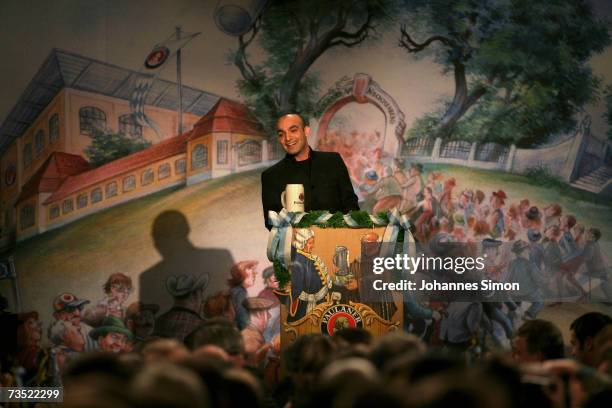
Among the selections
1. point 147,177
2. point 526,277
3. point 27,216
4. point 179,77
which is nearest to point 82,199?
point 27,216

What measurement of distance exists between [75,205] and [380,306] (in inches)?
209

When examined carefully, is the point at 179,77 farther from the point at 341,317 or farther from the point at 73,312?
the point at 341,317

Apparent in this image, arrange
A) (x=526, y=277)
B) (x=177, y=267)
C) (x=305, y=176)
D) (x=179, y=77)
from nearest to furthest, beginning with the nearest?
(x=305, y=176) < (x=526, y=277) < (x=177, y=267) < (x=179, y=77)

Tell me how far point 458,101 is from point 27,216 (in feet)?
15.4

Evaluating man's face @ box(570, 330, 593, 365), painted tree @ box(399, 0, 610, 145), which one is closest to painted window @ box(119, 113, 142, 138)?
painted tree @ box(399, 0, 610, 145)

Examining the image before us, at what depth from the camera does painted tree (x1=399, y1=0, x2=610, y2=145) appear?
11070 mm

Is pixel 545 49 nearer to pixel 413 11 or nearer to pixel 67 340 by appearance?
pixel 413 11

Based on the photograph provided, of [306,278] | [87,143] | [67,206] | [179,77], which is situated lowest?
[306,278]

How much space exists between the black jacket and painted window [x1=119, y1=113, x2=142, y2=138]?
12.8 ft

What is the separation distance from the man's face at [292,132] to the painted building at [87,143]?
3.91 m

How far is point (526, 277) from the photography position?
9180 mm

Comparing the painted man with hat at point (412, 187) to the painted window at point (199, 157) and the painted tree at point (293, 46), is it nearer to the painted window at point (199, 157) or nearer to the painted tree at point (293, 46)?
the painted tree at point (293, 46)

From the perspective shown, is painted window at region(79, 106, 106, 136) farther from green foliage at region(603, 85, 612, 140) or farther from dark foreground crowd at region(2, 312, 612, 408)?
dark foreground crowd at region(2, 312, 612, 408)

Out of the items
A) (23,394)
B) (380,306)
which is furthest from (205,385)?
(23,394)
